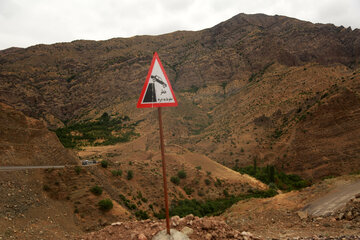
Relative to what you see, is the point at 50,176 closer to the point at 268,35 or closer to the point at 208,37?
the point at 268,35

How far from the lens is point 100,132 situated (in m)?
45.5

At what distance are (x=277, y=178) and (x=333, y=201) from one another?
16.8m

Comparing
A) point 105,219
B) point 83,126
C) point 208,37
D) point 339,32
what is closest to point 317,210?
point 105,219

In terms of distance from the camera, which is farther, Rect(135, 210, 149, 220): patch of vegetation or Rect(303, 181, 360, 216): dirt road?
Rect(135, 210, 149, 220): patch of vegetation

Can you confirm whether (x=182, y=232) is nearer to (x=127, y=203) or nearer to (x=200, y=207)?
(x=127, y=203)

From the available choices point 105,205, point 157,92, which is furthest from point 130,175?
point 157,92

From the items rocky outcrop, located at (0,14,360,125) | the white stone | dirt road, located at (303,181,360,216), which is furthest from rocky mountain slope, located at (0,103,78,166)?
rocky outcrop, located at (0,14,360,125)

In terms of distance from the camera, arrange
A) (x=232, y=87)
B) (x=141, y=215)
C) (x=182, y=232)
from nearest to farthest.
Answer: (x=182, y=232)
(x=141, y=215)
(x=232, y=87)

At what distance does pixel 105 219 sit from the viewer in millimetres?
12156

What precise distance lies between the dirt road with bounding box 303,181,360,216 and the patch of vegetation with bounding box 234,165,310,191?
1238cm

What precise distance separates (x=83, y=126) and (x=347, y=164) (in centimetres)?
4671

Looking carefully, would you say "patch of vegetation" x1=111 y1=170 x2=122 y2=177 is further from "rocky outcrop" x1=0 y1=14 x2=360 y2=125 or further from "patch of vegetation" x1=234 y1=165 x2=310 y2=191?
"rocky outcrop" x1=0 y1=14 x2=360 y2=125

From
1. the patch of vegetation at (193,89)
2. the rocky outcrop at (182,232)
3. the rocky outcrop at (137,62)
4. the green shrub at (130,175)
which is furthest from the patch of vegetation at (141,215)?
the patch of vegetation at (193,89)

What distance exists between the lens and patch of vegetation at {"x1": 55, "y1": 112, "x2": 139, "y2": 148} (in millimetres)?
40688
